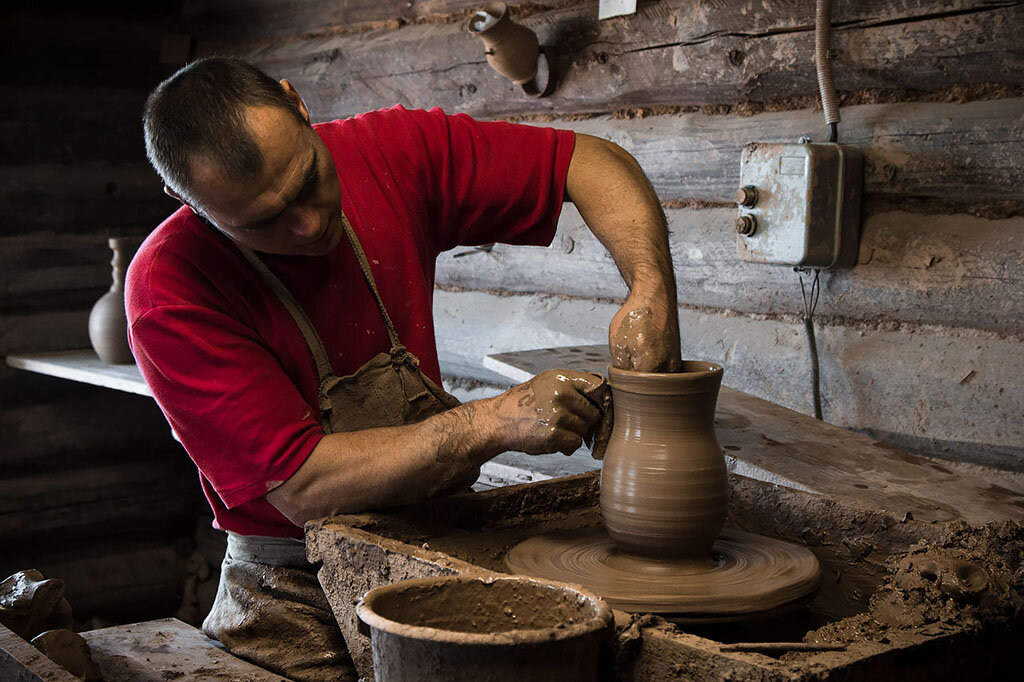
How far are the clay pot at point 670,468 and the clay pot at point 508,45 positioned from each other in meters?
1.81

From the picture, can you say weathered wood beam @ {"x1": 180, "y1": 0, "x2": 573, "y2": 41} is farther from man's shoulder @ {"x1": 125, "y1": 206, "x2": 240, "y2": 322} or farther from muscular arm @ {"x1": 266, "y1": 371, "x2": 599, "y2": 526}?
muscular arm @ {"x1": 266, "y1": 371, "x2": 599, "y2": 526}

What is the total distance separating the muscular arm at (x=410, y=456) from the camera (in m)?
1.92

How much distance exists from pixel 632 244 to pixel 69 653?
1440mm

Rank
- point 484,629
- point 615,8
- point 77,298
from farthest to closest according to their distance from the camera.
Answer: point 77,298
point 615,8
point 484,629

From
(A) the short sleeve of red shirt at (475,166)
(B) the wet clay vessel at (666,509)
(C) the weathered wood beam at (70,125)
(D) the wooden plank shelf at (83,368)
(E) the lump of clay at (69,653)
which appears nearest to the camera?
(B) the wet clay vessel at (666,509)

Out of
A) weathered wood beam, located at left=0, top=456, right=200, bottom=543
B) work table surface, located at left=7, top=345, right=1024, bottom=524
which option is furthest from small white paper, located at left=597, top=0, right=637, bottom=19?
weathered wood beam, located at left=0, top=456, right=200, bottom=543

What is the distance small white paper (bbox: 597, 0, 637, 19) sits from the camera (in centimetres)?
322

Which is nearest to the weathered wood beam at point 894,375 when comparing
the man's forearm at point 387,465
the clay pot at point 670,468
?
the clay pot at point 670,468

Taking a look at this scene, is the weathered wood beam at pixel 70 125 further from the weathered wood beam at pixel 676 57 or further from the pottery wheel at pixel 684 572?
the pottery wheel at pixel 684 572

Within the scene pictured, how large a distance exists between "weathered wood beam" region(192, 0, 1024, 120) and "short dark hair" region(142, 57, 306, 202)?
1.47 meters

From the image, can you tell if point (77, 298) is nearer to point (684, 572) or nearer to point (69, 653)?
point (69, 653)

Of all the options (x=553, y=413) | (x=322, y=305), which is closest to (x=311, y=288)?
(x=322, y=305)

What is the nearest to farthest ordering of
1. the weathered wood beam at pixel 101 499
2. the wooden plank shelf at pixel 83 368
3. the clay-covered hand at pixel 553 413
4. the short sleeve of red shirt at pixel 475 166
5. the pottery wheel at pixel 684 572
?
the pottery wheel at pixel 684 572, the clay-covered hand at pixel 553 413, the short sleeve of red shirt at pixel 475 166, the wooden plank shelf at pixel 83 368, the weathered wood beam at pixel 101 499

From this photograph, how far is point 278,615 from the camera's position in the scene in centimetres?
225
